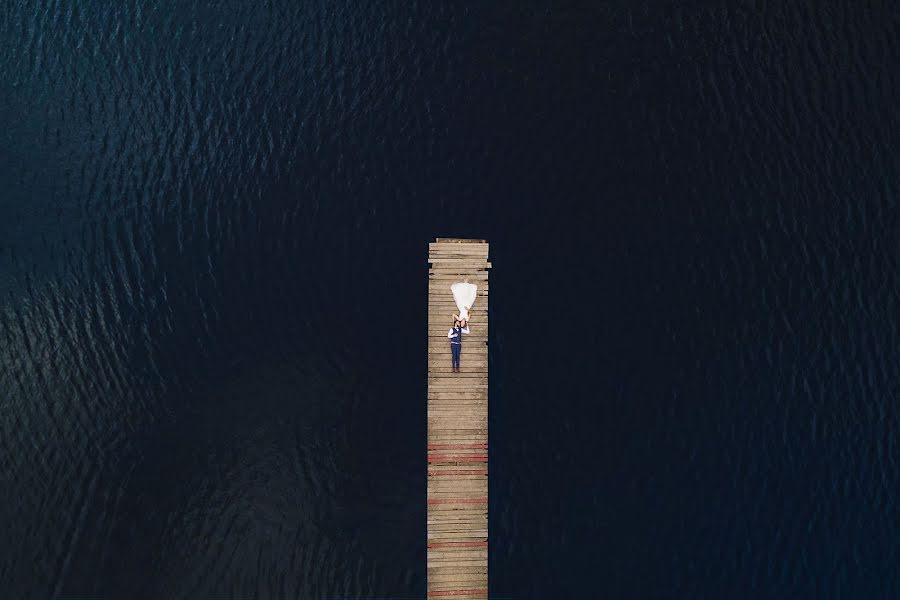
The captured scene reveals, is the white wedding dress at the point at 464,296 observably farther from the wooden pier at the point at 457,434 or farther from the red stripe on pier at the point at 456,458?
the red stripe on pier at the point at 456,458

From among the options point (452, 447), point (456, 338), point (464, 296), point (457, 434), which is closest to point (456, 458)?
point (452, 447)

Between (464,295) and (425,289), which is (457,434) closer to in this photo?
(464,295)

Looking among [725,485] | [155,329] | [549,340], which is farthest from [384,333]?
[725,485]

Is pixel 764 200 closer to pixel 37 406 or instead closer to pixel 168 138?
pixel 168 138

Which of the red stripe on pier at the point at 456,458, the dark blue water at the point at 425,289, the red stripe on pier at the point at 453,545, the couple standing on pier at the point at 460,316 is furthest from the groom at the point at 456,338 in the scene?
the red stripe on pier at the point at 453,545

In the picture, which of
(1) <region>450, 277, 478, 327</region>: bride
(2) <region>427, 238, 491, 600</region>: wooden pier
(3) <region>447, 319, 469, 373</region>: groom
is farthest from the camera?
(1) <region>450, 277, 478, 327</region>: bride

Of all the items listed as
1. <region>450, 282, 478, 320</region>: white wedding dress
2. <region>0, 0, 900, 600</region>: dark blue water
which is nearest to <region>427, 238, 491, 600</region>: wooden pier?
<region>450, 282, 478, 320</region>: white wedding dress

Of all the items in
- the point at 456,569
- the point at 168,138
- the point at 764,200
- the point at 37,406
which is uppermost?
the point at 168,138

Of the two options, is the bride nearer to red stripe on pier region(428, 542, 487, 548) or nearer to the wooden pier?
the wooden pier
